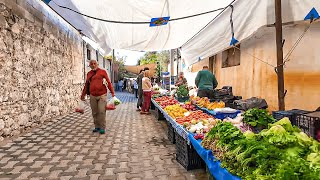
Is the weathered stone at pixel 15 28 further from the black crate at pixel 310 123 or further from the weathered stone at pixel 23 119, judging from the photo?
Answer: the black crate at pixel 310 123

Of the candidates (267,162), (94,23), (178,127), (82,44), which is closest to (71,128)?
(94,23)

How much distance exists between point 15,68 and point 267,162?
590cm

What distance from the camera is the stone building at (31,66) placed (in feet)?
18.2

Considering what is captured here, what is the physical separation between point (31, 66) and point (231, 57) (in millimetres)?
6385

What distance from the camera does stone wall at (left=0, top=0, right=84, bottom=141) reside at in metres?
5.55

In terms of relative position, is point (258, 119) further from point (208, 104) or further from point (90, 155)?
point (90, 155)

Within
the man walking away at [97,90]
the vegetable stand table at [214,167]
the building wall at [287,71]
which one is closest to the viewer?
the vegetable stand table at [214,167]

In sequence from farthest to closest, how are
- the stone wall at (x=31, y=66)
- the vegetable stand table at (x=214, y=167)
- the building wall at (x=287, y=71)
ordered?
the stone wall at (x=31, y=66) → the building wall at (x=287, y=71) → the vegetable stand table at (x=214, y=167)

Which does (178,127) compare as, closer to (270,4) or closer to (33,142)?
(270,4)

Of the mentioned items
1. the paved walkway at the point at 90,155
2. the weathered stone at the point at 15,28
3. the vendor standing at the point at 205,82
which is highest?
the weathered stone at the point at 15,28

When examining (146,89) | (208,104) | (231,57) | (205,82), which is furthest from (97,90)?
(231,57)

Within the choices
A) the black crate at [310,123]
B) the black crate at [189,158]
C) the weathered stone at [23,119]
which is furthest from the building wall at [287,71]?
the weathered stone at [23,119]

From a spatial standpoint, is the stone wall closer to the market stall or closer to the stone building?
the stone building

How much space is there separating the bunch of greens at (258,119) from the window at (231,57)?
5.12 metres
